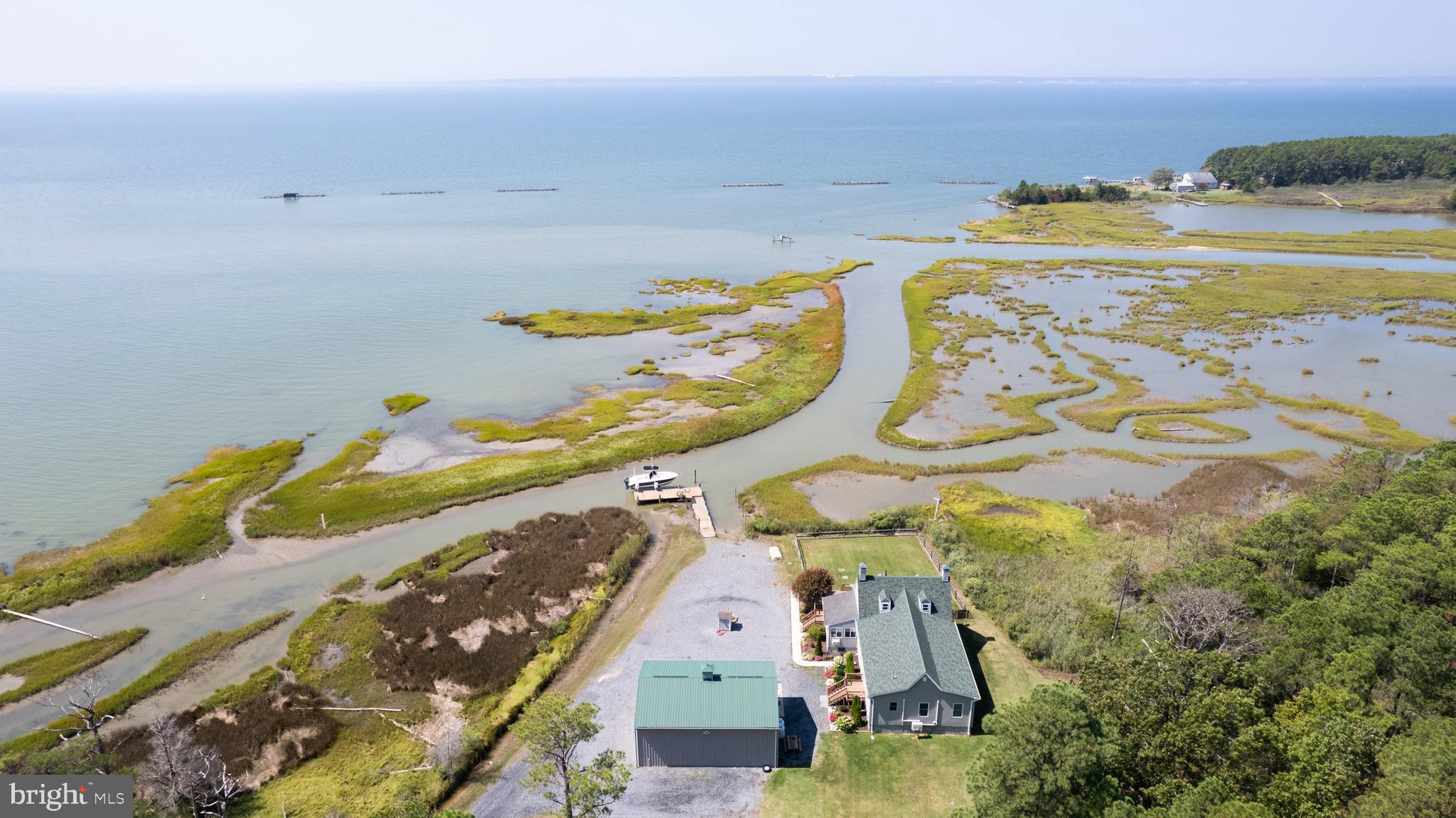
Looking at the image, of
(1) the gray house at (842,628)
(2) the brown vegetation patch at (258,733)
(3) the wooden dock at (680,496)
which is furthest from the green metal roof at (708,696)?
(3) the wooden dock at (680,496)

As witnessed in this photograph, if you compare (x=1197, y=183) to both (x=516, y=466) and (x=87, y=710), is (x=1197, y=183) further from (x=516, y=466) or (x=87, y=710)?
(x=87, y=710)

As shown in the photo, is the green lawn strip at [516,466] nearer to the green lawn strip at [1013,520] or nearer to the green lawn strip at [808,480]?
the green lawn strip at [808,480]

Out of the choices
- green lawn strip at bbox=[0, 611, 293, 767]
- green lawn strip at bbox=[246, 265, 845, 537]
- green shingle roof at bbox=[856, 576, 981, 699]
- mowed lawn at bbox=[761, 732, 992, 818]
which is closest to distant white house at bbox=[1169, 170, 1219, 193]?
green lawn strip at bbox=[246, 265, 845, 537]

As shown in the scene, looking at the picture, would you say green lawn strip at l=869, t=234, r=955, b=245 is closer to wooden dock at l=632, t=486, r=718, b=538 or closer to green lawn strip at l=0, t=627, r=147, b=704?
wooden dock at l=632, t=486, r=718, b=538

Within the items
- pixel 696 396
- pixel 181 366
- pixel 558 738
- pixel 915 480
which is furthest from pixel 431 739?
pixel 181 366

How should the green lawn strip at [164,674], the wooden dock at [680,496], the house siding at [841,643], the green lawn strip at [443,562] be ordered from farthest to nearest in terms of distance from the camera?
the wooden dock at [680,496] < the green lawn strip at [443,562] < the house siding at [841,643] < the green lawn strip at [164,674]

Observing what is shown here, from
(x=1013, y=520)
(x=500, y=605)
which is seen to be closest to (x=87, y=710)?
(x=500, y=605)
